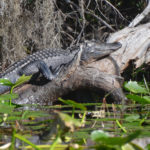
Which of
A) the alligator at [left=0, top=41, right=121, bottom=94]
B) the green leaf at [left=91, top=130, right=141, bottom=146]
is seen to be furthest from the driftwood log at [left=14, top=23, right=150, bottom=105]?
→ the green leaf at [left=91, top=130, right=141, bottom=146]

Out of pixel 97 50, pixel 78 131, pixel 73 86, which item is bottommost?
pixel 78 131

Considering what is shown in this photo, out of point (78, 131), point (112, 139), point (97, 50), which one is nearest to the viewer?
point (112, 139)

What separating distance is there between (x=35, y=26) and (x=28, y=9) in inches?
14.9

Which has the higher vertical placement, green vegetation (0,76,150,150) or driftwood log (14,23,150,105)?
driftwood log (14,23,150,105)

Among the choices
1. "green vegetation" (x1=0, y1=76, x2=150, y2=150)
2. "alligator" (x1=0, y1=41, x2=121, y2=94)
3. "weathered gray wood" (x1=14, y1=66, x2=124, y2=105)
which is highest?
"alligator" (x1=0, y1=41, x2=121, y2=94)

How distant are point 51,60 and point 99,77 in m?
1.40

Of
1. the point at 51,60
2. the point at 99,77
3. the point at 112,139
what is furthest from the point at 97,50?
the point at 112,139

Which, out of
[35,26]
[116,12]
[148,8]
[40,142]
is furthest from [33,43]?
[40,142]

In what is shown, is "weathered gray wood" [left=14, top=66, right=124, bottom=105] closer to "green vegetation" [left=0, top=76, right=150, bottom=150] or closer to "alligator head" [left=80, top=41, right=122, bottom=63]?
"alligator head" [left=80, top=41, right=122, bottom=63]

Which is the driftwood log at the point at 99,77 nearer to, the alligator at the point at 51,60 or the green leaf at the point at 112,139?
the alligator at the point at 51,60

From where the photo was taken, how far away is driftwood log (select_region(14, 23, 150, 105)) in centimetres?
352

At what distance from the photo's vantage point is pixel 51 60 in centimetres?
477

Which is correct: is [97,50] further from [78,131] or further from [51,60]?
[78,131]

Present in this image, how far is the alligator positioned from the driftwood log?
4.4 inches
